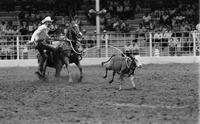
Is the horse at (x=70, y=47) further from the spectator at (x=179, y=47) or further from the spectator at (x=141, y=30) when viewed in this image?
the spectator at (x=179, y=47)

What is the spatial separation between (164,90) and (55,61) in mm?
4455

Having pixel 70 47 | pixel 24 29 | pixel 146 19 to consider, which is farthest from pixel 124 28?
pixel 70 47

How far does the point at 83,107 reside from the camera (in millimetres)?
11414

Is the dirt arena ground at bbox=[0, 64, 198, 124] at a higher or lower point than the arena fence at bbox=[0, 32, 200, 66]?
lower

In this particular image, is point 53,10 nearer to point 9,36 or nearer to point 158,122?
point 9,36

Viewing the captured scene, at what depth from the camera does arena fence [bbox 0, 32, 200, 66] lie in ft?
83.9

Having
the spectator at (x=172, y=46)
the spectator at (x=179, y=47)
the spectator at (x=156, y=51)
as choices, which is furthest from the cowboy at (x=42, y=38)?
the spectator at (x=179, y=47)

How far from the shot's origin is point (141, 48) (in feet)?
85.1

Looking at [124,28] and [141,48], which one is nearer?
[141,48]

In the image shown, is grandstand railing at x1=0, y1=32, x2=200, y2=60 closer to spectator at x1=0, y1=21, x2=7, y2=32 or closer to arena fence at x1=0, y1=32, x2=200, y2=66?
arena fence at x1=0, y1=32, x2=200, y2=66

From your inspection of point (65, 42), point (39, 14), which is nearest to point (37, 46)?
point (65, 42)

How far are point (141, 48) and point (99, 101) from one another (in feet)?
45.4

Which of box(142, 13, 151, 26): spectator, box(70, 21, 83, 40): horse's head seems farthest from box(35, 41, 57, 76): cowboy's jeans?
box(142, 13, 151, 26): spectator

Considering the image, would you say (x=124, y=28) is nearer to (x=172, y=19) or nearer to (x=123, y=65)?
(x=172, y=19)
